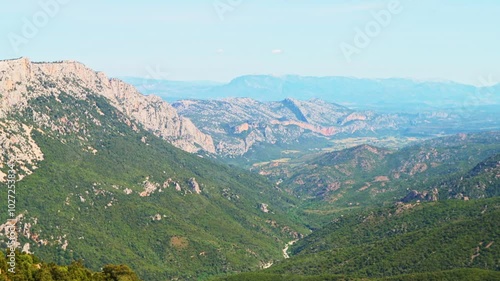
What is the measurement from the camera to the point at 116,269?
181 m

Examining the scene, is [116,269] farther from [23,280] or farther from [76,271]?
[23,280]

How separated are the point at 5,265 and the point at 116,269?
46.4 metres

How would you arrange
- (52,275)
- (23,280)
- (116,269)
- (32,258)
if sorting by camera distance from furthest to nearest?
(116,269) → (32,258) → (52,275) → (23,280)

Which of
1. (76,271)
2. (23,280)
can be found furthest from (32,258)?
(23,280)

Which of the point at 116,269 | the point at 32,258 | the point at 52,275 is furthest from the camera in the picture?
the point at 116,269

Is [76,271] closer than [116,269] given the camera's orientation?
Yes

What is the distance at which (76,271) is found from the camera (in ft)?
532

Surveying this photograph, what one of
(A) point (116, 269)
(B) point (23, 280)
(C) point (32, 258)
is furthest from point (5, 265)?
(A) point (116, 269)

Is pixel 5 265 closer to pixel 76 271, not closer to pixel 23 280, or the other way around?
pixel 23 280

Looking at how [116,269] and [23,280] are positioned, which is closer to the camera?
[23,280]

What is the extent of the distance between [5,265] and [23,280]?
7.39 meters

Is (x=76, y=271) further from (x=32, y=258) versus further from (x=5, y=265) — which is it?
(x=5, y=265)

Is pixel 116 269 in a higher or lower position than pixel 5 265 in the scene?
lower

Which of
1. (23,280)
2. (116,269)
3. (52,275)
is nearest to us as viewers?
(23,280)
